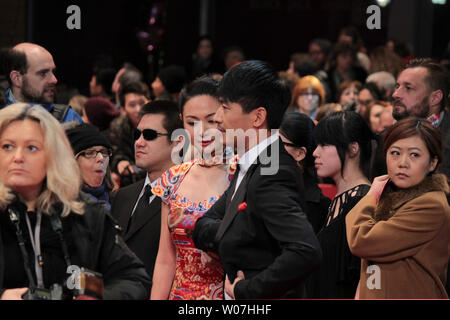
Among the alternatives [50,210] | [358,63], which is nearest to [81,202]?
[50,210]

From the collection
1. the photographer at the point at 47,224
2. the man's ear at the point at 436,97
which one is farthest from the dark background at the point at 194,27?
the photographer at the point at 47,224

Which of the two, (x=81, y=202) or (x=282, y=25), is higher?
(x=282, y=25)

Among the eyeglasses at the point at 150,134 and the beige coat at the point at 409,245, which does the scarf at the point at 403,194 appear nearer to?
Result: the beige coat at the point at 409,245

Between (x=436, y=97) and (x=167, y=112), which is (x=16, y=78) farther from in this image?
(x=436, y=97)

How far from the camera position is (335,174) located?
4410 mm

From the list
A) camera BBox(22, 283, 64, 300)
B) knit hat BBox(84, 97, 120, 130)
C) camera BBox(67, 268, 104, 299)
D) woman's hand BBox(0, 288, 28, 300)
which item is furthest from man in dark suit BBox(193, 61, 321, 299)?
knit hat BBox(84, 97, 120, 130)

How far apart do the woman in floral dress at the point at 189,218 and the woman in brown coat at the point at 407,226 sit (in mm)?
669

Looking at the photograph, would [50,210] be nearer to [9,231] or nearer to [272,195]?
[9,231]

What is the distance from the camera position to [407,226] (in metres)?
3.44

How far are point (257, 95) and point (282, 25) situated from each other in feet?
34.9

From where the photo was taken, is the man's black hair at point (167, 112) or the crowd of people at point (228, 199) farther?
the man's black hair at point (167, 112)

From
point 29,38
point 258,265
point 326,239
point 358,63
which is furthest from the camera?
point 358,63

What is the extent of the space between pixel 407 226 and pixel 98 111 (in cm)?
434

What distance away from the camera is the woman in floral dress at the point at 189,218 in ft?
11.4
